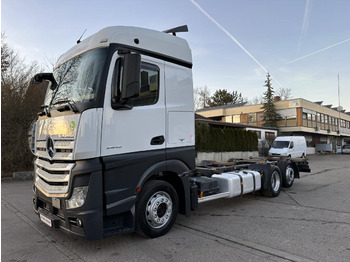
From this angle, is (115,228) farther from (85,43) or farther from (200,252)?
(85,43)

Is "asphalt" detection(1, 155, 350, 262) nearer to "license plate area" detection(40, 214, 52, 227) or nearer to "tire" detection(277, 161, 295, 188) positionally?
"license plate area" detection(40, 214, 52, 227)

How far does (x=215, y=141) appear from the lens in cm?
1961

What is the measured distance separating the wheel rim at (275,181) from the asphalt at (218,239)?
106cm

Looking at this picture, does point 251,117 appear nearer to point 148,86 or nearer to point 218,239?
point 218,239

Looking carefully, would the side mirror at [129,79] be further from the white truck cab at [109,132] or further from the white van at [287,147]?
the white van at [287,147]

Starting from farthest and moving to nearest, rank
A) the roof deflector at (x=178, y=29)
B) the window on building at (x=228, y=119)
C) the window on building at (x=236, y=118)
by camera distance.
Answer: the window on building at (x=228, y=119) < the window on building at (x=236, y=118) < the roof deflector at (x=178, y=29)

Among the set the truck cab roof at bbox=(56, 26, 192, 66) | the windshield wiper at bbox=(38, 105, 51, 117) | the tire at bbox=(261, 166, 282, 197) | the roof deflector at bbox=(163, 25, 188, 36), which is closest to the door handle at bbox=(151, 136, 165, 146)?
the truck cab roof at bbox=(56, 26, 192, 66)

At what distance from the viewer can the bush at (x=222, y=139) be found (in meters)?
18.4

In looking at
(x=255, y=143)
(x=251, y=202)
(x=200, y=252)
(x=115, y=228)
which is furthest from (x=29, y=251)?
(x=255, y=143)

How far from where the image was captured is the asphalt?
3732mm

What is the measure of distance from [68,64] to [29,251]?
9.79ft

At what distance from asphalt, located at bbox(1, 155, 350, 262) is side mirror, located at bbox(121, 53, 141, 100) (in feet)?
7.46

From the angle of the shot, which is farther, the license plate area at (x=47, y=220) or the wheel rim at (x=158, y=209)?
the wheel rim at (x=158, y=209)

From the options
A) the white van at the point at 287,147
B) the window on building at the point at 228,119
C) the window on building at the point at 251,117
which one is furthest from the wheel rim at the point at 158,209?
the window on building at the point at 228,119
